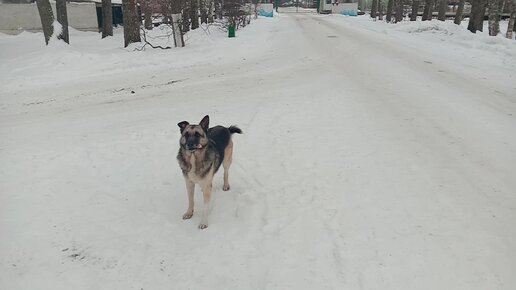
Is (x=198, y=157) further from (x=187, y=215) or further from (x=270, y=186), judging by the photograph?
(x=270, y=186)

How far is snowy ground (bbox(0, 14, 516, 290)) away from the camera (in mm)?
3668

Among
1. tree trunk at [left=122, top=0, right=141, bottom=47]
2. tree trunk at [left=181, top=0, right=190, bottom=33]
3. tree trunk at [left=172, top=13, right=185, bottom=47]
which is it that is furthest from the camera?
tree trunk at [left=181, top=0, right=190, bottom=33]

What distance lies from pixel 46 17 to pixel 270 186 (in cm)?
1446

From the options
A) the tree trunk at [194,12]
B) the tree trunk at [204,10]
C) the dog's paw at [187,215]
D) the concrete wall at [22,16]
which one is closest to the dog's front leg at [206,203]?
the dog's paw at [187,215]

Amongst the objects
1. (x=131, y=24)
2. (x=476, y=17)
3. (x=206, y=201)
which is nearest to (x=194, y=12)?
(x=131, y=24)

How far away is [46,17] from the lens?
15367mm

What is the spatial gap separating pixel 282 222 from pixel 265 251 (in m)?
0.56

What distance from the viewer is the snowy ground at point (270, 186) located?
3668 mm

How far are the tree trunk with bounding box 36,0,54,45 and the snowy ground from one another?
5075 millimetres

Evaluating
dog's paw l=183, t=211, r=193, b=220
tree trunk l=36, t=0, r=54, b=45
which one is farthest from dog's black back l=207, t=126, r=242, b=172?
tree trunk l=36, t=0, r=54, b=45

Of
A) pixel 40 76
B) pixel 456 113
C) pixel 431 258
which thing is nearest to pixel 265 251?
pixel 431 258

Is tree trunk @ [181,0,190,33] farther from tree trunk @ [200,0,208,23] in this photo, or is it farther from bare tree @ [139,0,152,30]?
tree trunk @ [200,0,208,23]

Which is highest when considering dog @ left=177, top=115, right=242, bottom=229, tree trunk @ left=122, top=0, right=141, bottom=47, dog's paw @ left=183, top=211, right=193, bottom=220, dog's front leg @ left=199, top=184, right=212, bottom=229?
tree trunk @ left=122, top=0, right=141, bottom=47

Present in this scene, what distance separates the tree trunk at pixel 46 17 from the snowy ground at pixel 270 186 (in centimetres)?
507
